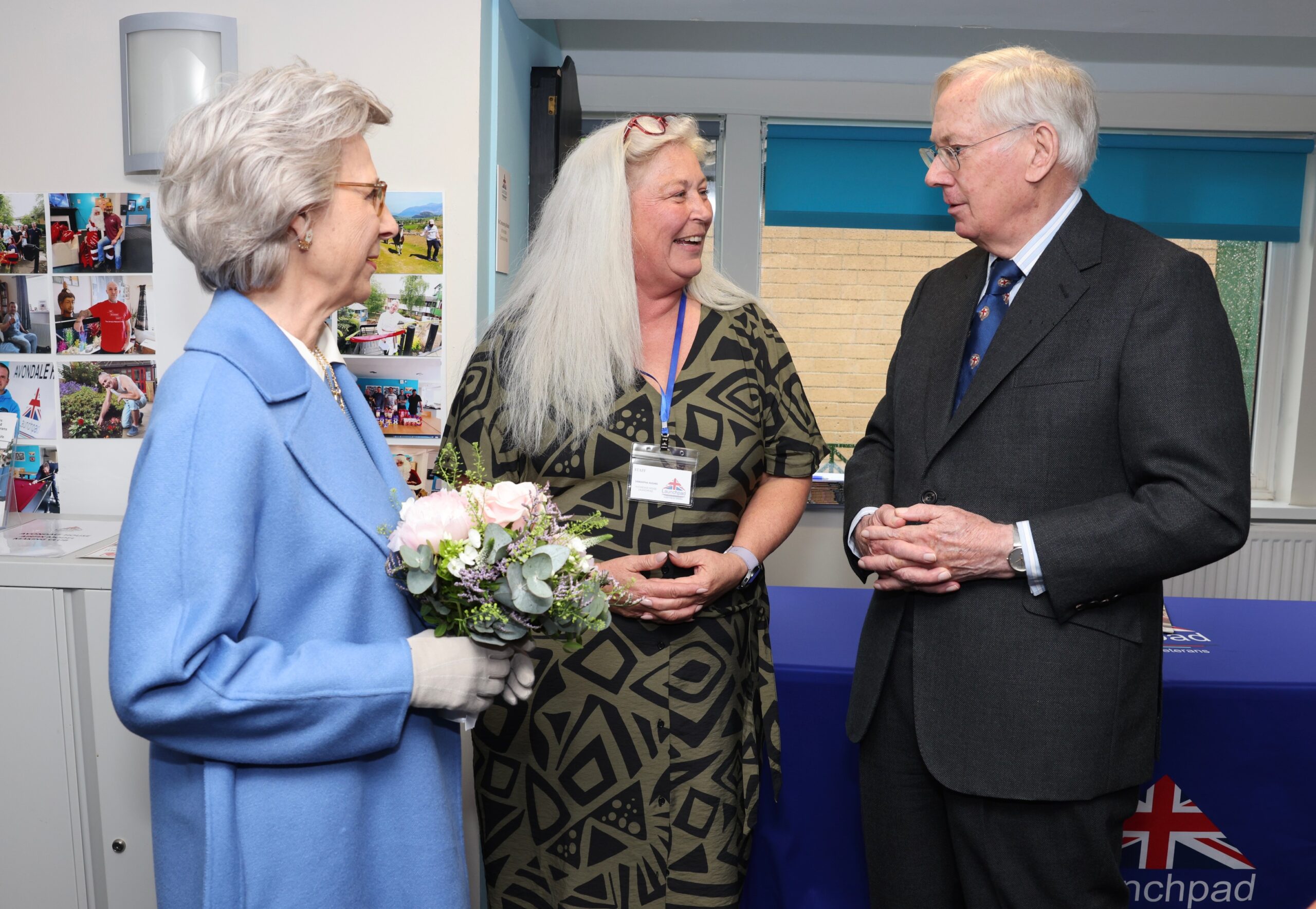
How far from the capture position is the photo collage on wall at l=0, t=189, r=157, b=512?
96.0 inches

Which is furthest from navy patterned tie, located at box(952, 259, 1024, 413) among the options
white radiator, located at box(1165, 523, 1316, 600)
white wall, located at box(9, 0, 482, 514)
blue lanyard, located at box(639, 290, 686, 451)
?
white radiator, located at box(1165, 523, 1316, 600)

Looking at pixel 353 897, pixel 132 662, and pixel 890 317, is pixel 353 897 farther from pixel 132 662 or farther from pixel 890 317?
pixel 890 317

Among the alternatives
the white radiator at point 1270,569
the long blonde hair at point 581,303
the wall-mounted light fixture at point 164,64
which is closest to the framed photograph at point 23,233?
the wall-mounted light fixture at point 164,64

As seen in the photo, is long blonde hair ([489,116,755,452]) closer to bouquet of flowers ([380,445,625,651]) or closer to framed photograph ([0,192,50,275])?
bouquet of flowers ([380,445,625,651])

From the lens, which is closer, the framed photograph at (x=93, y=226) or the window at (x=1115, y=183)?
the framed photograph at (x=93, y=226)

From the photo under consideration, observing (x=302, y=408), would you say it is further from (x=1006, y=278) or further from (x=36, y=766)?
(x=36, y=766)

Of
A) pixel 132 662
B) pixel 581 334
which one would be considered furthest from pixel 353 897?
pixel 581 334

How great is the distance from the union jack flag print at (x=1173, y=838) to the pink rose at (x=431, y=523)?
1.78 meters

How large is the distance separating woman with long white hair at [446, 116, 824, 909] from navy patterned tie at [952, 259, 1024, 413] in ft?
1.42

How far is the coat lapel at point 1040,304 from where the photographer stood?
1.52 meters

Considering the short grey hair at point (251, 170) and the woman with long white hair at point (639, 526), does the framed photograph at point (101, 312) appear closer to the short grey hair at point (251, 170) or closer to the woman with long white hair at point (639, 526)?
the woman with long white hair at point (639, 526)

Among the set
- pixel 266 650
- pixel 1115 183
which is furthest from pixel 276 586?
pixel 1115 183

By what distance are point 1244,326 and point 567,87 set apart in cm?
330

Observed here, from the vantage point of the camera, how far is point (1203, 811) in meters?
2.15
